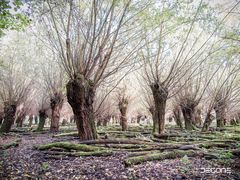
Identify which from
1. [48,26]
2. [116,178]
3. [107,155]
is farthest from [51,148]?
[48,26]

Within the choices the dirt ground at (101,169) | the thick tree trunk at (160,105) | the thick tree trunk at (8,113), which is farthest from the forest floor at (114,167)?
the thick tree trunk at (8,113)

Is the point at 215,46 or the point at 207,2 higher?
the point at 207,2

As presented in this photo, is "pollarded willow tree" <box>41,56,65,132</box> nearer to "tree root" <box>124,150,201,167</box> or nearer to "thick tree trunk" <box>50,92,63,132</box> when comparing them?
"thick tree trunk" <box>50,92,63,132</box>

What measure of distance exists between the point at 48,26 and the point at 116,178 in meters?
7.21

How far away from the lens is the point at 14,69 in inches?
522

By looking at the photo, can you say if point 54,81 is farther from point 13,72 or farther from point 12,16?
point 12,16

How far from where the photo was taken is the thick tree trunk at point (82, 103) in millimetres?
7223

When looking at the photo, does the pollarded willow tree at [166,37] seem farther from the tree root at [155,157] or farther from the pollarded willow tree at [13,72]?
the pollarded willow tree at [13,72]

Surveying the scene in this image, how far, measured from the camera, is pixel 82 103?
23.9 ft

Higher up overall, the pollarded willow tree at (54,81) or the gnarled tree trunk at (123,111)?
the pollarded willow tree at (54,81)

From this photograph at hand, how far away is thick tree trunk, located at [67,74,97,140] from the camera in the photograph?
23.7ft

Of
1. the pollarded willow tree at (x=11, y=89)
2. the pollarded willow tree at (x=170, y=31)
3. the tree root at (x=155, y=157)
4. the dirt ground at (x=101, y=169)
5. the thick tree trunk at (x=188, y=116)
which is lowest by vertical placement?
the dirt ground at (x=101, y=169)

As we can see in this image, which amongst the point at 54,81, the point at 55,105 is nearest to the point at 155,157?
the point at 54,81

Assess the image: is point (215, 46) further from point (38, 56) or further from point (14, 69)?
point (14, 69)
